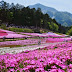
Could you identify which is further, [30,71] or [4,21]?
[4,21]

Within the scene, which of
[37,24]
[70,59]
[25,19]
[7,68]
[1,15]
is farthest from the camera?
[37,24]

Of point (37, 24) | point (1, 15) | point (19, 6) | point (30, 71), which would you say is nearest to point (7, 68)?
point (30, 71)

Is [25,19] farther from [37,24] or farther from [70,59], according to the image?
[70,59]

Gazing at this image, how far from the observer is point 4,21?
323 feet

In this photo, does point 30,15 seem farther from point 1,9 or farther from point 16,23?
point 1,9

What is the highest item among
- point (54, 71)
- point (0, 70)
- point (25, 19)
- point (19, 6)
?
point (19, 6)

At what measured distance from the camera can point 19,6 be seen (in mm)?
125938

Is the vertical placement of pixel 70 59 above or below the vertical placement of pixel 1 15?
below

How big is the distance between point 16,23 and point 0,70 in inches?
4084

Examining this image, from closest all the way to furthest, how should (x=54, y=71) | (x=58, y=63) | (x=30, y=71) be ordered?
1. (x=54, y=71)
2. (x=30, y=71)
3. (x=58, y=63)

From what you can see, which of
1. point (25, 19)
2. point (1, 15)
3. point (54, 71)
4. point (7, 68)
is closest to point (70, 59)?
point (54, 71)

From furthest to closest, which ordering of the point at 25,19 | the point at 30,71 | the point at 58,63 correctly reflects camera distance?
the point at 25,19, the point at 58,63, the point at 30,71

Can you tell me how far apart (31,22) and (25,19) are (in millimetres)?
6903

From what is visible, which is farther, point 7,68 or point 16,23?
point 16,23
